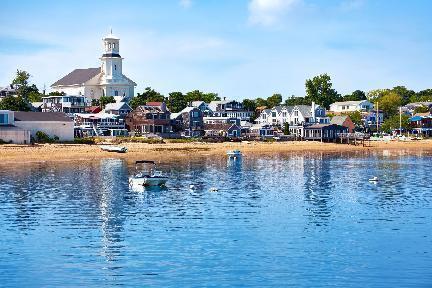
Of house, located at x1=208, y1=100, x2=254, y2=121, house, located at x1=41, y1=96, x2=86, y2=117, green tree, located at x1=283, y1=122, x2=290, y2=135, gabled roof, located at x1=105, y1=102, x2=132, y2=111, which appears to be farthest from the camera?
house, located at x1=208, y1=100, x2=254, y2=121

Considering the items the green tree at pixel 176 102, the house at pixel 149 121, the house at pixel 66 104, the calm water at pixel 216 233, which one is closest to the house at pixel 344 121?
the green tree at pixel 176 102

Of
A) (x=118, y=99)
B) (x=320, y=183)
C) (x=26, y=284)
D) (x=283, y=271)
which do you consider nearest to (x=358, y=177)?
(x=320, y=183)

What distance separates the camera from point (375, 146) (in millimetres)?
155750

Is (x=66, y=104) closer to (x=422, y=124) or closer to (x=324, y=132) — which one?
(x=324, y=132)

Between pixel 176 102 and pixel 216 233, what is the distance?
459ft

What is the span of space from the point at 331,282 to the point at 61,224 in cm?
2084

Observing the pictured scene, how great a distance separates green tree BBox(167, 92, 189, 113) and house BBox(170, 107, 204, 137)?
1678 centimetres

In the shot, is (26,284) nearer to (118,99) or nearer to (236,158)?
(236,158)

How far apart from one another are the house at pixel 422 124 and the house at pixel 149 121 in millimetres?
76745

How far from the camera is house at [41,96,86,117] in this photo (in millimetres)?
168125

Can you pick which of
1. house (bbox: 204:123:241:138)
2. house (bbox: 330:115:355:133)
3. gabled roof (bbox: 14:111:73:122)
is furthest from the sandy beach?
house (bbox: 330:115:355:133)

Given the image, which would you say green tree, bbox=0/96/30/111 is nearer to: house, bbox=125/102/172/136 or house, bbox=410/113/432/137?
house, bbox=125/102/172/136

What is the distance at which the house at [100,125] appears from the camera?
143 m

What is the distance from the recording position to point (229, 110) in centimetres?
18388
